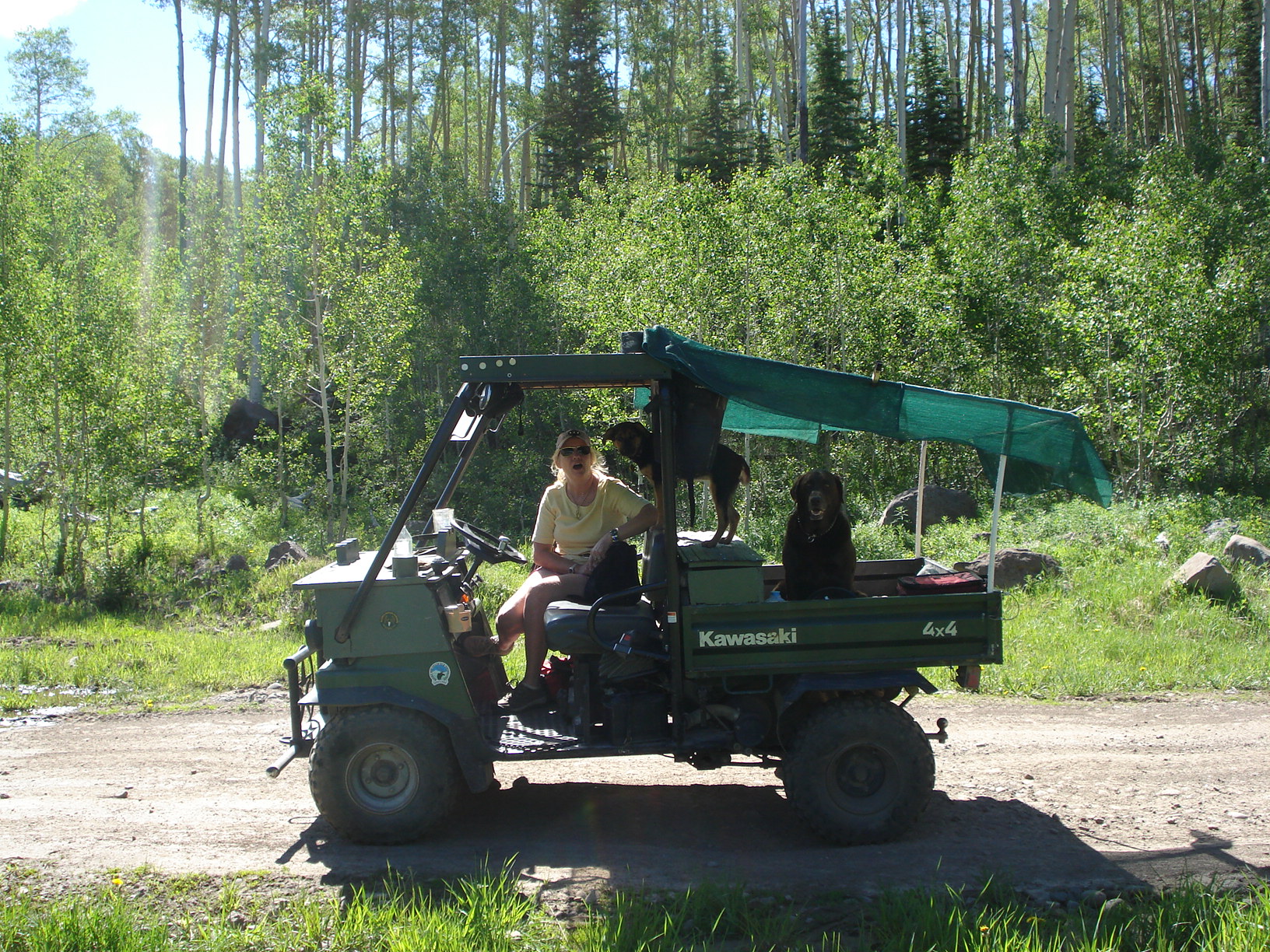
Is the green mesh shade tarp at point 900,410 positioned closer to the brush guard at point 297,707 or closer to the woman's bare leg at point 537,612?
the woman's bare leg at point 537,612

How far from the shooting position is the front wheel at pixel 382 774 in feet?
16.1

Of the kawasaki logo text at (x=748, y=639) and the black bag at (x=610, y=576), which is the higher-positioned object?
the black bag at (x=610, y=576)

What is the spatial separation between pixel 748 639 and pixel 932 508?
13.3 metres

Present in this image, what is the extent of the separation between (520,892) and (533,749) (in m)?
0.72

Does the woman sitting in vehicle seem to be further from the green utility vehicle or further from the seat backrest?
the green utility vehicle

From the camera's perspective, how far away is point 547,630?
5.11 metres

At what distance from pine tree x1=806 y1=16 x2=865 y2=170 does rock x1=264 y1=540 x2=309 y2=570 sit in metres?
21.2

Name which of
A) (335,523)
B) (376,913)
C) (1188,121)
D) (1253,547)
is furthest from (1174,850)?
(1188,121)

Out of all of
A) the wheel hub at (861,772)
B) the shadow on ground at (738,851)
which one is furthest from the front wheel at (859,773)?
the shadow on ground at (738,851)

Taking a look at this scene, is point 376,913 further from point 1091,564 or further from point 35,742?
point 1091,564

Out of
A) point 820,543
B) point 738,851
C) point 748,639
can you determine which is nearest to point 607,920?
point 738,851

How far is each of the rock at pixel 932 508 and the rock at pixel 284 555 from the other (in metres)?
9.29

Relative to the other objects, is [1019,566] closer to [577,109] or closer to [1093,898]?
[1093,898]

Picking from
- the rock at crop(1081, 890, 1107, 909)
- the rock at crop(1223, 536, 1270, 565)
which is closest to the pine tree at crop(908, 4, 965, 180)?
the rock at crop(1223, 536, 1270, 565)
